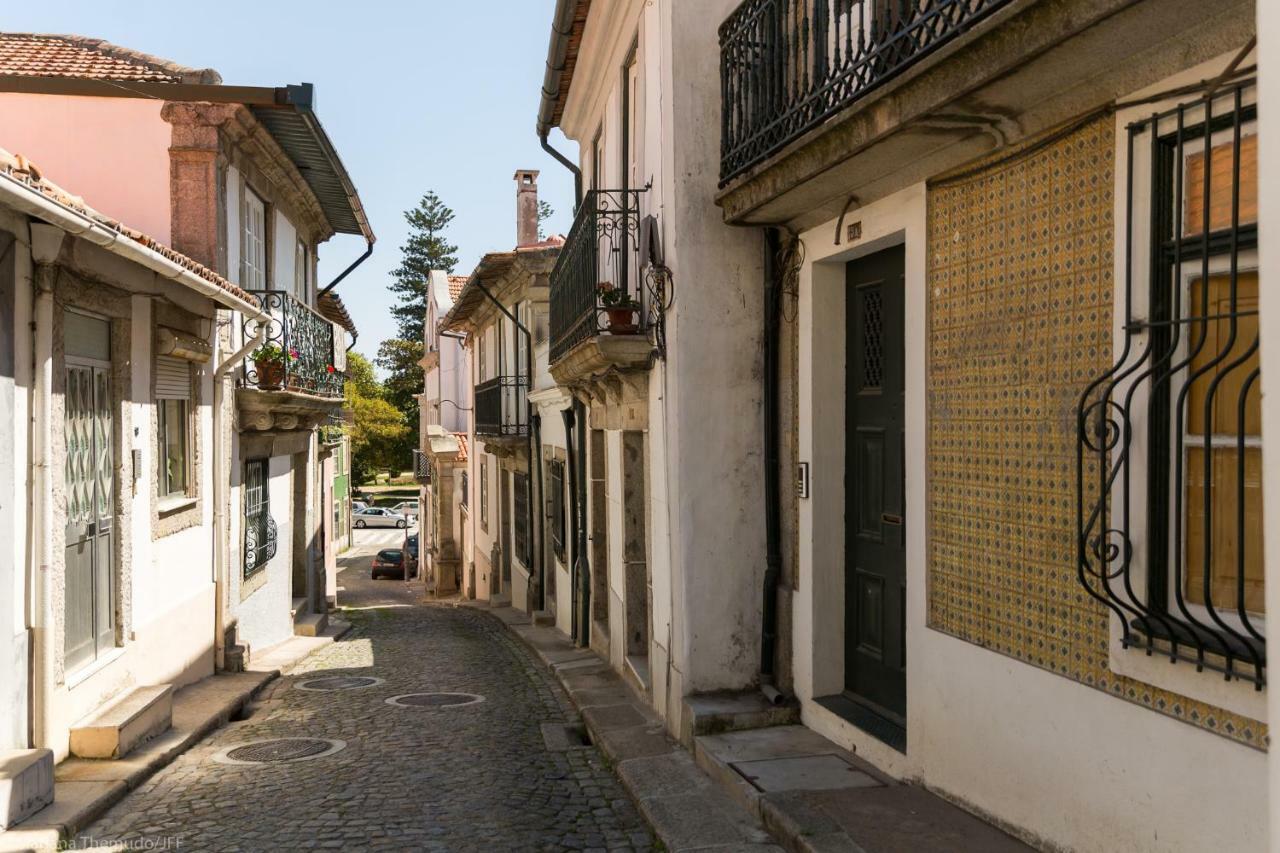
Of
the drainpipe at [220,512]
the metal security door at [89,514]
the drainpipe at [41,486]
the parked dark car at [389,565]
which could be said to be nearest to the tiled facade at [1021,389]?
the drainpipe at [41,486]

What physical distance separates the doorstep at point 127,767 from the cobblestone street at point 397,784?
0.10 m

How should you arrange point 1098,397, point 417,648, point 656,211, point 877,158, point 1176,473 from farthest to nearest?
1. point 417,648
2. point 656,211
3. point 877,158
4. point 1098,397
5. point 1176,473

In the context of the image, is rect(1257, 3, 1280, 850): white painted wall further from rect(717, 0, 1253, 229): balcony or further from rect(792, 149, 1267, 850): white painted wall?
rect(792, 149, 1267, 850): white painted wall

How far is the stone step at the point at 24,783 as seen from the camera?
18.7ft

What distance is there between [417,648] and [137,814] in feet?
26.3

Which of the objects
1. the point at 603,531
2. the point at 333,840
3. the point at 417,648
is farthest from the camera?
the point at 417,648

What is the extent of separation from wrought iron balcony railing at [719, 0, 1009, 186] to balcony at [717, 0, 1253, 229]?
0.01m

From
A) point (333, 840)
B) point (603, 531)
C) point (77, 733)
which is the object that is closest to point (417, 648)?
point (603, 531)

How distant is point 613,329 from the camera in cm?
845

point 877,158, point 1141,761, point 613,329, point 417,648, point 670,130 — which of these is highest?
point 670,130

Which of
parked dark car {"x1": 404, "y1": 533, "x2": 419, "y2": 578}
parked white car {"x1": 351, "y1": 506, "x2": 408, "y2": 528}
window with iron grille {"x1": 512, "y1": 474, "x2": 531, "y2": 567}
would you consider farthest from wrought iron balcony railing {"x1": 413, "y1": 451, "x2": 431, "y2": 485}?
parked white car {"x1": 351, "y1": 506, "x2": 408, "y2": 528}

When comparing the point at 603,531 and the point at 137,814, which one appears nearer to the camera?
the point at 137,814

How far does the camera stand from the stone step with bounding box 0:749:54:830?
5707 mm

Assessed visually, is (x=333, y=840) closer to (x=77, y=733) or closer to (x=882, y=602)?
(x=77, y=733)
